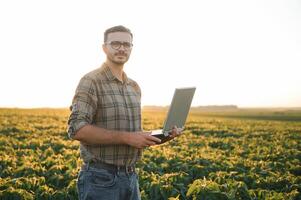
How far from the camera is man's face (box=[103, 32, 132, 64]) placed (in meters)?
3.41

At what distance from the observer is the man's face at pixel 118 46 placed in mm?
3412

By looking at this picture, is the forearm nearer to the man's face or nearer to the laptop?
the laptop

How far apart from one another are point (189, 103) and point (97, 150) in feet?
3.19

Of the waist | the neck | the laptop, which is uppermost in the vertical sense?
the neck

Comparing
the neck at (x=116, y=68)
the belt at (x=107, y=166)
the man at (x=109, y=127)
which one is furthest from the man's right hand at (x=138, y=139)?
the neck at (x=116, y=68)

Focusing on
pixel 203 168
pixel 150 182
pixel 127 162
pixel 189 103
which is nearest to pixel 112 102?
pixel 127 162

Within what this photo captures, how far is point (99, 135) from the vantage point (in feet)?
10.2

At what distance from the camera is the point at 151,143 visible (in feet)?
10.5

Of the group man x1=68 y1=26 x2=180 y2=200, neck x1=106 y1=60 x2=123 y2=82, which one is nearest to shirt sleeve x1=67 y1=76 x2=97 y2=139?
man x1=68 y1=26 x2=180 y2=200

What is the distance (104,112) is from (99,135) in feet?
0.82

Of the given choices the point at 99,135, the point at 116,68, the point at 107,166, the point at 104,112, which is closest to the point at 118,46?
the point at 116,68

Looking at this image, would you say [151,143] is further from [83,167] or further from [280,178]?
[280,178]

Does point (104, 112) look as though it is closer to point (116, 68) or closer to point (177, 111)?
point (116, 68)

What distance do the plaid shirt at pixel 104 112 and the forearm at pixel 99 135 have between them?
4 cm
